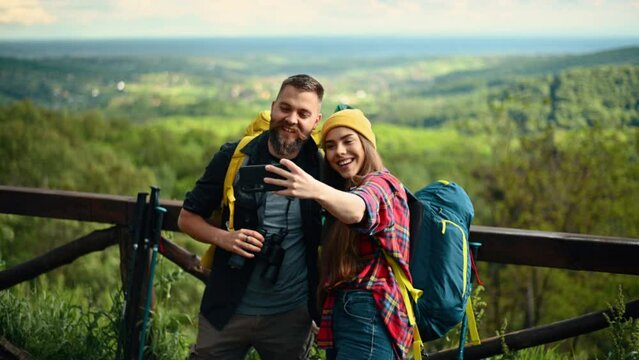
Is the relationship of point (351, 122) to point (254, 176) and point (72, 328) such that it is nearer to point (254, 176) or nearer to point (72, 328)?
point (254, 176)

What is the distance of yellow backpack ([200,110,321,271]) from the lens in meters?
2.36

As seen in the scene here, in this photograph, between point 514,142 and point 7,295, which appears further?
point 514,142

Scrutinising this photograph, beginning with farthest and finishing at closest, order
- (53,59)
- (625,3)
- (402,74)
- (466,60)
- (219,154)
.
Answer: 1. (466,60)
2. (402,74)
3. (625,3)
4. (53,59)
5. (219,154)

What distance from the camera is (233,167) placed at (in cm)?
238

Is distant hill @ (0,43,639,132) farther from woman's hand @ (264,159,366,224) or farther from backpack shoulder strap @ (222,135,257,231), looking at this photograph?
woman's hand @ (264,159,366,224)

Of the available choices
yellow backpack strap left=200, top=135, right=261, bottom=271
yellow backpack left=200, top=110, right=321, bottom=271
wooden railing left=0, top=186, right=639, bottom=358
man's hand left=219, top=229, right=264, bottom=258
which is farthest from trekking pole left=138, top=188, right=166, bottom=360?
man's hand left=219, top=229, right=264, bottom=258

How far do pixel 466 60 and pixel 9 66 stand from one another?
171ft

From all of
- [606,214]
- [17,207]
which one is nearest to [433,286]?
[17,207]

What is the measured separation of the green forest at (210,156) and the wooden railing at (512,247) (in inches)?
6.1

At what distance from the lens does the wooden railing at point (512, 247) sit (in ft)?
8.57

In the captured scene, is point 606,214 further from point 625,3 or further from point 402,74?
point 402,74

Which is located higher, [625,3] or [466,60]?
[625,3]

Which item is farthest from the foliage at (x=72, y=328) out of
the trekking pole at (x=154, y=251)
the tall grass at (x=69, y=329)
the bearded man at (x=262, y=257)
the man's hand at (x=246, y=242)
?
the man's hand at (x=246, y=242)

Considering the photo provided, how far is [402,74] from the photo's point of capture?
6391 cm
